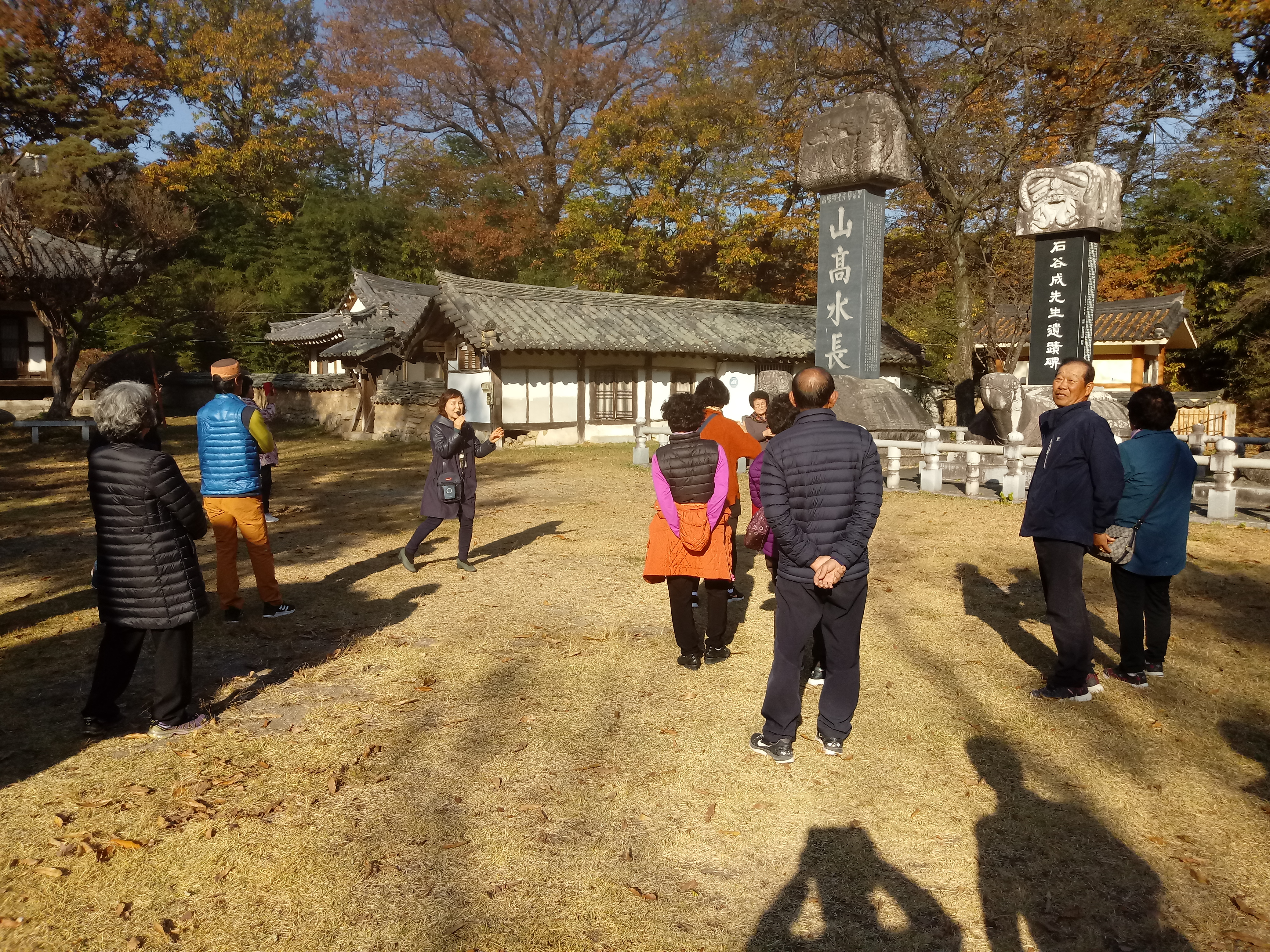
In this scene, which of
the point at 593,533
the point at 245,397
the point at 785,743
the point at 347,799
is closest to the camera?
the point at 347,799

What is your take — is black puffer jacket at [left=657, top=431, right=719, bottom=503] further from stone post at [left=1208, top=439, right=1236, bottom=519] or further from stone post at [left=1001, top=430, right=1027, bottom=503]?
stone post at [left=1001, top=430, right=1027, bottom=503]

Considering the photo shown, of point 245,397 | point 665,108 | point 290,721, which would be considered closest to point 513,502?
point 245,397

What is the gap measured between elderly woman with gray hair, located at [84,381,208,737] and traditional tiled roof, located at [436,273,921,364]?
646 inches

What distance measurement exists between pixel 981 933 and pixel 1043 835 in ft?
2.59

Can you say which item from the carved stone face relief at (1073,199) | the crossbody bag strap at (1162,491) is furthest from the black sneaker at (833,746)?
the carved stone face relief at (1073,199)

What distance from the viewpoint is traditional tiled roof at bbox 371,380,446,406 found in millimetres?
21875

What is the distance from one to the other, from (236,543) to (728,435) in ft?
11.4

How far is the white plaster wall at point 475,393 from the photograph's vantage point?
2147 cm

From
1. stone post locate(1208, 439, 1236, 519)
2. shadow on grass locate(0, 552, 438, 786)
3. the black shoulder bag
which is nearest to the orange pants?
shadow on grass locate(0, 552, 438, 786)

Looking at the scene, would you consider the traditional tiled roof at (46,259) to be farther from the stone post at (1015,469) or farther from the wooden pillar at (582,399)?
the stone post at (1015,469)

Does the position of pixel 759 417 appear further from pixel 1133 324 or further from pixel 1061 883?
pixel 1133 324

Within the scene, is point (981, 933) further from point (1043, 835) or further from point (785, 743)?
point (785, 743)

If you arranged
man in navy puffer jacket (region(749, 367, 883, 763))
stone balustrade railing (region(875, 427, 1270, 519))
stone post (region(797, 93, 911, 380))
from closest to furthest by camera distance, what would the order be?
man in navy puffer jacket (region(749, 367, 883, 763))
stone balustrade railing (region(875, 427, 1270, 519))
stone post (region(797, 93, 911, 380))

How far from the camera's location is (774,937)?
2793 mm
